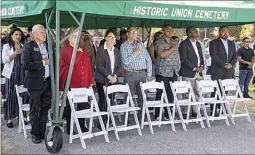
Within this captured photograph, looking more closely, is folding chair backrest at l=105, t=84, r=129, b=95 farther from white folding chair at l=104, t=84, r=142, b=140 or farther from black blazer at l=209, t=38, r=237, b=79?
black blazer at l=209, t=38, r=237, b=79

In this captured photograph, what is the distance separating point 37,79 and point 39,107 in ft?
1.49

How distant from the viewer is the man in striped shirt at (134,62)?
692cm

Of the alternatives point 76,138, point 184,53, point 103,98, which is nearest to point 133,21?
point 184,53

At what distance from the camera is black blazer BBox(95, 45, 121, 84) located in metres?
6.71

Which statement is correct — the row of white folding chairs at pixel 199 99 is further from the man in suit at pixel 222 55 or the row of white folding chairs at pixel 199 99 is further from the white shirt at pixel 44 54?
the white shirt at pixel 44 54

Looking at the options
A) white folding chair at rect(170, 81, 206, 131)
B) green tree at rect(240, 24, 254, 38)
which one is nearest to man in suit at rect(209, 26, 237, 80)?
white folding chair at rect(170, 81, 206, 131)

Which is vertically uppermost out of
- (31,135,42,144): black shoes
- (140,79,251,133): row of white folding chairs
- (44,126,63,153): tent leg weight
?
(140,79,251,133): row of white folding chairs

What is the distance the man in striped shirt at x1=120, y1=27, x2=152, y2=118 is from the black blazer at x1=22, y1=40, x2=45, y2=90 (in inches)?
68.4

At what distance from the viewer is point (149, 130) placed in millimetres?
6887

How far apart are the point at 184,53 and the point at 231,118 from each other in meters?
1.60

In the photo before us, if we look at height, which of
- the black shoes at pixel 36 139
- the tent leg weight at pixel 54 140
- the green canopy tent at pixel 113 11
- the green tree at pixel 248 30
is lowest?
the black shoes at pixel 36 139

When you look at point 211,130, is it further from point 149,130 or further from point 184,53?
point 184,53

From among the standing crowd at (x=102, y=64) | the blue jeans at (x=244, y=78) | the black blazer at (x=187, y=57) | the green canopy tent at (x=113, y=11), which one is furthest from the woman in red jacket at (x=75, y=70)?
the blue jeans at (x=244, y=78)

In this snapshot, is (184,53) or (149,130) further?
→ (184,53)
